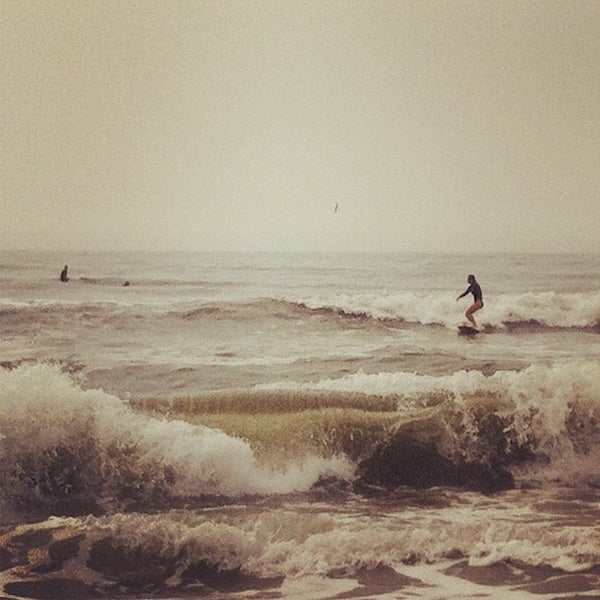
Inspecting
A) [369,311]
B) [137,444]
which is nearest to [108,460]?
[137,444]

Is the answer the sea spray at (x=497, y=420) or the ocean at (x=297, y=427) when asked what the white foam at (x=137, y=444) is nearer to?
the ocean at (x=297, y=427)

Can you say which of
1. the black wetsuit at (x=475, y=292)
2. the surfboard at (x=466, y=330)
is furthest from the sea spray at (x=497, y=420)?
the black wetsuit at (x=475, y=292)

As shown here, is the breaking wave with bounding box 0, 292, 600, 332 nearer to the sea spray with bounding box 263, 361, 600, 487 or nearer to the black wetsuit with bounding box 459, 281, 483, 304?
the black wetsuit with bounding box 459, 281, 483, 304

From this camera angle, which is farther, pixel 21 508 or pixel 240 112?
pixel 240 112

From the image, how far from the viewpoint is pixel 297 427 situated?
2.38 meters

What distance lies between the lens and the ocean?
2303mm

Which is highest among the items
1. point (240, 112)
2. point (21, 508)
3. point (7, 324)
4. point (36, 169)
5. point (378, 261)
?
point (240, 112)

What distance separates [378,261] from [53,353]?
1144mm

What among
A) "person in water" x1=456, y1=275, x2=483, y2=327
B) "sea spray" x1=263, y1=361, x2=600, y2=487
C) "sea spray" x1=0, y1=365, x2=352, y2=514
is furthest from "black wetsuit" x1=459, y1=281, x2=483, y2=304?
"sea spray" x1=0, y1=365, x2=352, y2=514

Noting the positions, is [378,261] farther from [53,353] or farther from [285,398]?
[53,353]

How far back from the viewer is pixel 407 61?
2.56m

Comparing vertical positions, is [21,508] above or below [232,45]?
below

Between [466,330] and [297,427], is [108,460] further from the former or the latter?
[466,330]

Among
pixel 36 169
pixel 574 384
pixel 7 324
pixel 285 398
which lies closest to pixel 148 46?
pixel 36 169
